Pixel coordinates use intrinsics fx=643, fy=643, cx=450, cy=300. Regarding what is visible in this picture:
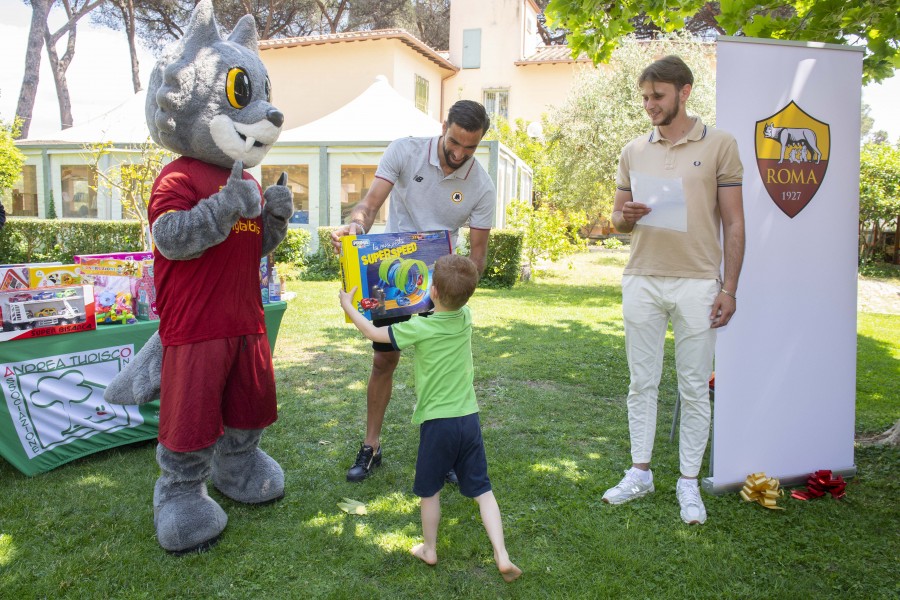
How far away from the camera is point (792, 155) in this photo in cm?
366

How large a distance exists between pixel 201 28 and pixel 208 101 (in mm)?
388

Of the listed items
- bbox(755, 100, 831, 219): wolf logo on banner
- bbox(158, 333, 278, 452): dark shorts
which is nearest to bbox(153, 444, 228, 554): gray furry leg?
bbox(158, 333, 278, 452): dark shorts

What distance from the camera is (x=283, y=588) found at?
2.75 meters

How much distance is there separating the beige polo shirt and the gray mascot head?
2.01 m

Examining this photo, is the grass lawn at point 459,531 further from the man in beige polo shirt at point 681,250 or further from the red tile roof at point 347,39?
the red tile roof at point 347,39

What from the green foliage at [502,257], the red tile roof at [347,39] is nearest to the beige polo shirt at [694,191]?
the green foliage at [502,257]

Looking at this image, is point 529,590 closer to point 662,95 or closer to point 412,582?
point 412,582

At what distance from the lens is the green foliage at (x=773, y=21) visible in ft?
14.9

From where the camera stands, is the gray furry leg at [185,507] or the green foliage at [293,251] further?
the green foliage at [293,251]

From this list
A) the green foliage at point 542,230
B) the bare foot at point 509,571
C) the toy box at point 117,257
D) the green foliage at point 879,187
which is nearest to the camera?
the bare foot at point 509,571

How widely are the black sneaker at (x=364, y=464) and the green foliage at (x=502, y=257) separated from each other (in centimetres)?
874

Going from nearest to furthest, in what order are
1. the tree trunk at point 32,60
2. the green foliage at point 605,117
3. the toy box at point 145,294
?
1. the toy box at point 145,294
2. the green foliage at point 605,117
3. the tree trunk at point 32,60

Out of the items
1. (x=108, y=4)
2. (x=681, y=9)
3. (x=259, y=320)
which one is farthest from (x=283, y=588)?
(x=108, y=4)

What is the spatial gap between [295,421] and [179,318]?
2067mm
